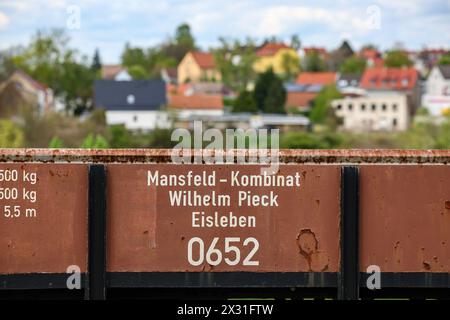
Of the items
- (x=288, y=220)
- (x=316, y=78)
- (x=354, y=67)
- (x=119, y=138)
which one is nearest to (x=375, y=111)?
(x=316, y=78)

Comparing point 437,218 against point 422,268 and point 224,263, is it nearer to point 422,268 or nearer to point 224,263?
point 422,268

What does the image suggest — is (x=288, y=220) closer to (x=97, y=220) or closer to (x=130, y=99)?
(x=97, y=220)

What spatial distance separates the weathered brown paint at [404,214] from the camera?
7773 millimetres

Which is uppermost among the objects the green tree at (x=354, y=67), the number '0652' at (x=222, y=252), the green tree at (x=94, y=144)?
the green tree at (x=354, y=67)

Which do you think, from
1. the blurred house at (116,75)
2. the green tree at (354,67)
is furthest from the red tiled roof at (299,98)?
the green tree at (354,67)

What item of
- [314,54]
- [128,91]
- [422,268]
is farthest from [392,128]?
[422,268]

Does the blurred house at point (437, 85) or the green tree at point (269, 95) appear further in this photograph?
the blurred house at point (437, 85)

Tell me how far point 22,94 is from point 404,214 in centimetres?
10945

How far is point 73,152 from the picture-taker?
25.5 ft

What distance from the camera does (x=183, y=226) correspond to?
7715 mm

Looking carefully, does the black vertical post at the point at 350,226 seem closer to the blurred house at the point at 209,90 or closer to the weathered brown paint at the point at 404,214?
the weathered brown paint at the point at 404,214

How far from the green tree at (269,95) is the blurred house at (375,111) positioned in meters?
7.44
